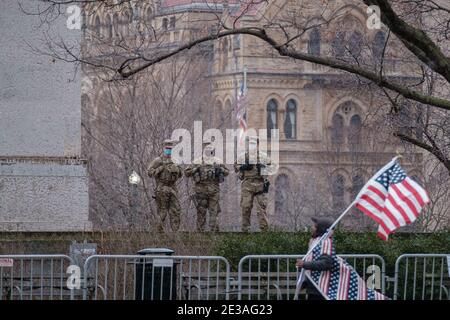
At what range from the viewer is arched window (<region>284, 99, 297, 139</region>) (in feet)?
321

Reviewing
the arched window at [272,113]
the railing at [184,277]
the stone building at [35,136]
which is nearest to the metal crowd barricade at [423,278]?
the railing at [184,277]

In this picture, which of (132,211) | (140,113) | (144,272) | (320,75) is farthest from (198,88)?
(144,272)

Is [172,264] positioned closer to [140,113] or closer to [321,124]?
[140,113]

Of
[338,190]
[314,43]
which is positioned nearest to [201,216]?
[338,190]

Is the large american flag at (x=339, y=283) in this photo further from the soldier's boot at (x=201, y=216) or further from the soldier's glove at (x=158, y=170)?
the soldier's glove at (x=158, y=170)

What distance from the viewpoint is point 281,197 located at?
77.1 m

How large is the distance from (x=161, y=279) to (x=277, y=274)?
1.44 meters

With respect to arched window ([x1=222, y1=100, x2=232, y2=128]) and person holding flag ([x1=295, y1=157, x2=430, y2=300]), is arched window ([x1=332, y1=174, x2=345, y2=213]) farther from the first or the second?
person holding flag ([x1=295, y1=157, x2=430, y2=300])

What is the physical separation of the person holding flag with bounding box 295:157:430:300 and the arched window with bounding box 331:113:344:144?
70.6 m

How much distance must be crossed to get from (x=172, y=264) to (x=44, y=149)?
3.21 meters

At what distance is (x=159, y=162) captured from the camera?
28.2 m

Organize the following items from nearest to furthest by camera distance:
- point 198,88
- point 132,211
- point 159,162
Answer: point 159,162 → point 132,211 → point 198,88

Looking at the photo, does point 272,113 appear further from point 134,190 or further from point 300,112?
point 134,190

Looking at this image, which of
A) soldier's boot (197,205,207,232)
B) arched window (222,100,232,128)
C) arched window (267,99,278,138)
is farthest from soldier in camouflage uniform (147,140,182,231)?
arched window (267,99,278,138)
